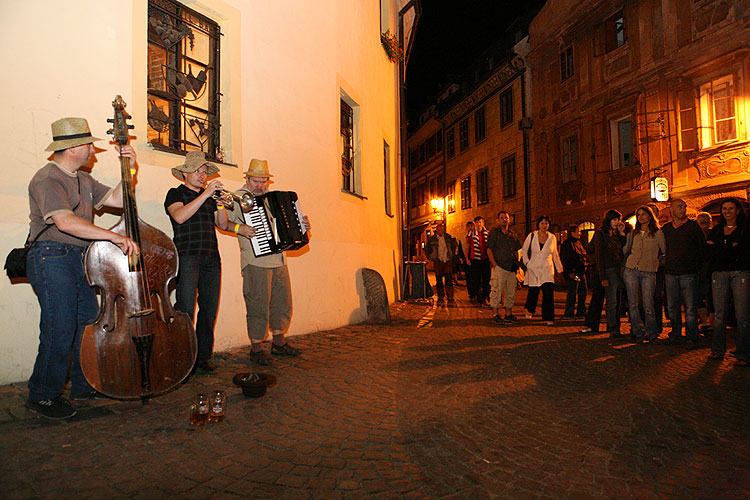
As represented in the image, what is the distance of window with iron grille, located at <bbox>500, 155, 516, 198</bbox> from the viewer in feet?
73.7

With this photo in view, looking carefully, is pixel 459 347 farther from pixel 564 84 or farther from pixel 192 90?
pixel 564 84

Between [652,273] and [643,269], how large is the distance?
0.13 metres

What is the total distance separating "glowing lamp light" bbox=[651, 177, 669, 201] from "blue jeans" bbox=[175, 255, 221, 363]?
13.6m

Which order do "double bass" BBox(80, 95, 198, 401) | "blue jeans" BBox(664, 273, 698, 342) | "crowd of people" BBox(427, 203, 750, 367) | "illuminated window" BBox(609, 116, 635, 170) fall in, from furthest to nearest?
"illuminated window" BBox(609, 116, 635, 170) < "blue jeans" BBox(664, 273, 698, 342) < "crowd of people" BBox(427, 203, 750, 367) < "double bass" BBox(80, 95, 198, 401)

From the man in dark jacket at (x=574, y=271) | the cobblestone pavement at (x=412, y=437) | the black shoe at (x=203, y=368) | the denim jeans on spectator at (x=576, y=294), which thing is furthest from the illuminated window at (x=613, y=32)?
the black shoe at (x=203, y=368)

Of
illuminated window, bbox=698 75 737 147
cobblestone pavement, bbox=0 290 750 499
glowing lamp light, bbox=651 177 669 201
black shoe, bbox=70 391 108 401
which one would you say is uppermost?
illuminated window, bbox=698 75 737 147

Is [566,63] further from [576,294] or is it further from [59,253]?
[59,253]

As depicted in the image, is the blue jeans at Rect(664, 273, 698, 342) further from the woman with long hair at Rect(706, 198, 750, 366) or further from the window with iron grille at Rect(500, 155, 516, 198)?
the window with iron grille at Rect(500, 155, 516, 198)

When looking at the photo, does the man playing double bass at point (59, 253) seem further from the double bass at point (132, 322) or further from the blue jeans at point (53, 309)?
the double bass at point (132, 322)

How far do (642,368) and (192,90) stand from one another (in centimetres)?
592

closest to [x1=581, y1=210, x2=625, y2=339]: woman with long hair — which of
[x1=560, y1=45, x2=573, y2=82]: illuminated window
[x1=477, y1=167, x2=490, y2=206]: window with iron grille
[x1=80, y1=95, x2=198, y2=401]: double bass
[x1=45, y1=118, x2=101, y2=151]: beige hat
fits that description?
[x1=80, y1=95, x2=198, y2=401]: double bass

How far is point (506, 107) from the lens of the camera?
2306 centimetres

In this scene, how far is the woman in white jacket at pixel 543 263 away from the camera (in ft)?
26.7

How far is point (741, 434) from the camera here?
312 cm
